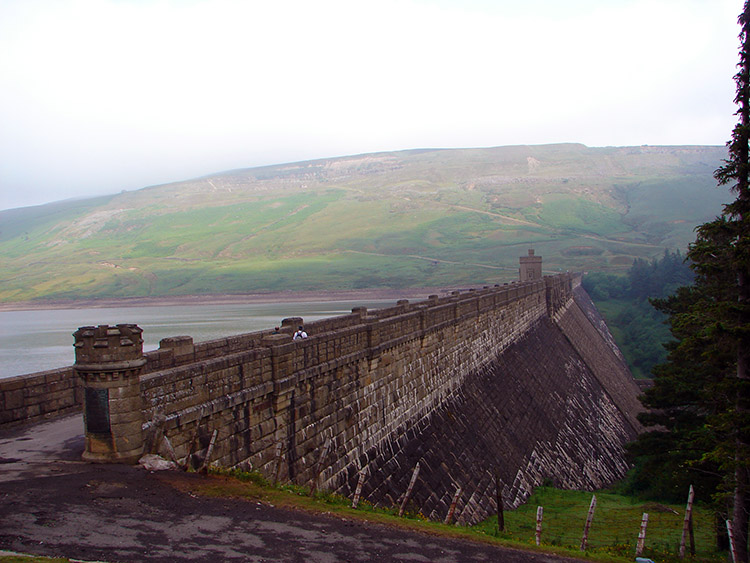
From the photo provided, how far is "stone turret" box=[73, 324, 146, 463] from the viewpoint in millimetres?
8680

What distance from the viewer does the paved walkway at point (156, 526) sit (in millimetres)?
6844

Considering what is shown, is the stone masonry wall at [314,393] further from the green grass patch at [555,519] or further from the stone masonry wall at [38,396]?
the stone masonry wall at [38,396]

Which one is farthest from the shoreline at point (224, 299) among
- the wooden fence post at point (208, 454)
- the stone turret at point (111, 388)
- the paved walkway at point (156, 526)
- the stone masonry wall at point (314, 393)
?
the stone turret at point (111, 388)

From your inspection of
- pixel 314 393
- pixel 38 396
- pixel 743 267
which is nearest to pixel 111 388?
pixel 38 396

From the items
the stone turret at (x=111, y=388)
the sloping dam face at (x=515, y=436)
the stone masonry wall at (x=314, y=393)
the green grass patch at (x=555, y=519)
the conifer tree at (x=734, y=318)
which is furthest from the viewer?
the sloping dam face at (x=515, y=436)

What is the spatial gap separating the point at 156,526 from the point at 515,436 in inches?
813

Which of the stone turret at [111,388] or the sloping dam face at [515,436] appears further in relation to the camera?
the sloping dam face at [515,436]

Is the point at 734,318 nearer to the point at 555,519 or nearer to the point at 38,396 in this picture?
the point at 555,519

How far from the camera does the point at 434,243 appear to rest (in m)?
199

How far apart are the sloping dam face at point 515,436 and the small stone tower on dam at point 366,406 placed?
0.08m

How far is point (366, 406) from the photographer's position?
16172 millimetres

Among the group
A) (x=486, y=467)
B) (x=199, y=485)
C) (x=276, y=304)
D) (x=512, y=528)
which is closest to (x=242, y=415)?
(x=199, y=485)

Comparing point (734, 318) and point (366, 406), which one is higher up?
point (734, 318)

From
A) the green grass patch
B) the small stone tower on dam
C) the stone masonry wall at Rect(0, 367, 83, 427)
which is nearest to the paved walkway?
the green grass patch
